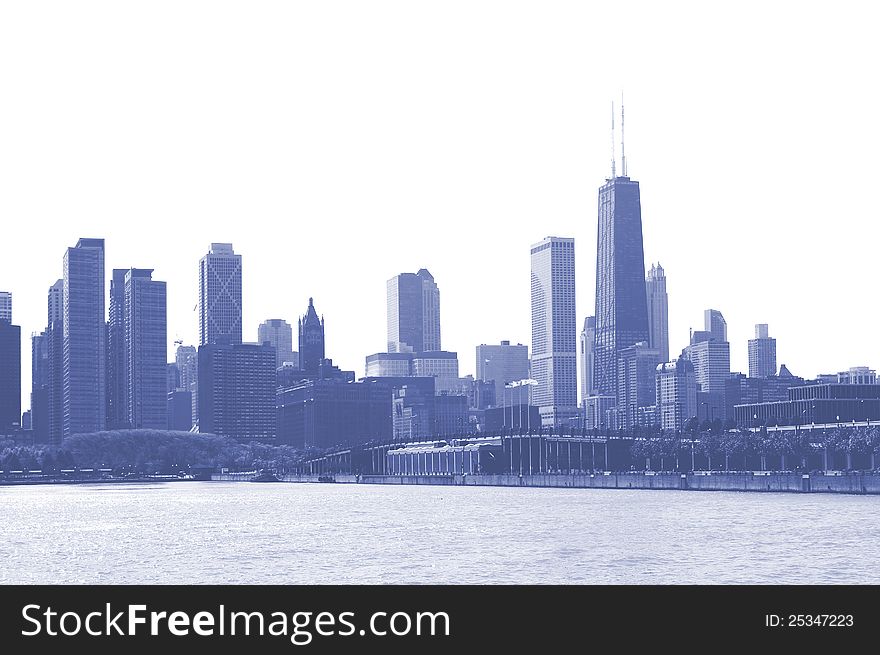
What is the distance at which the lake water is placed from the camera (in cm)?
5750

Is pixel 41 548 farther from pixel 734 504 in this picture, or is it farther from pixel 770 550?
pixel 734 504

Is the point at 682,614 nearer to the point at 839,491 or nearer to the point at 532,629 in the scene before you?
the point at 532,629

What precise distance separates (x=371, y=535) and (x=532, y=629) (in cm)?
7168

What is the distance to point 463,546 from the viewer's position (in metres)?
73.0

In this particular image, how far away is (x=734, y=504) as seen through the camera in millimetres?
122125

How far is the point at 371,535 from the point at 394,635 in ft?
237

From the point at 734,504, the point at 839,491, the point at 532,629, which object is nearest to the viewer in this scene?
the point at 532,629

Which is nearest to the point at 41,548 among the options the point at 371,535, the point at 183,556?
the point at 183,556

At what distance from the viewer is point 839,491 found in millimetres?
142000

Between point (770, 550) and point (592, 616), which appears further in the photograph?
point (770, 550)

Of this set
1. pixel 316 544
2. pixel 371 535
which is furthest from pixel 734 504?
pixel 316 544

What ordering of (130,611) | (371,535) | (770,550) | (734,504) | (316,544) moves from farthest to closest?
(734,504) → (371,535) → (316,544) → (770,550) → (130,611)

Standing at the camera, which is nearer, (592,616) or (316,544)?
(592,616)

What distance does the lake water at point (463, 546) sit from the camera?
5750 cm
